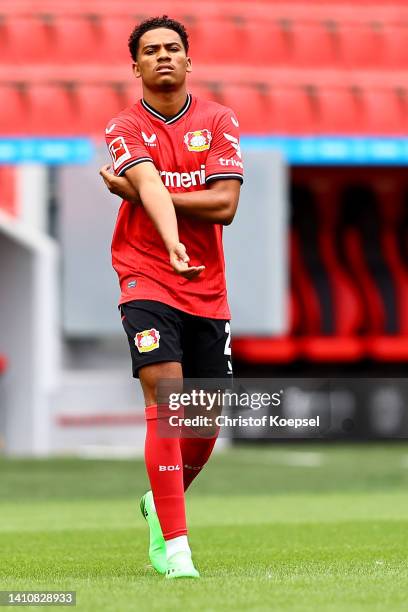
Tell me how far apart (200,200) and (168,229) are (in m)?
0.22

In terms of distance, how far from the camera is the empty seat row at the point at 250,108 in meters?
18.0

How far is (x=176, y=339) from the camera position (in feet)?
15.3

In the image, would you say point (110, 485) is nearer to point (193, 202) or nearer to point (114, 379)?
point (114, 379)

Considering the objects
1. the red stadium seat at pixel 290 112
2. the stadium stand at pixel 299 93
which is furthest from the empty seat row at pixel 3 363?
the red stadium seat at pixel 290 112

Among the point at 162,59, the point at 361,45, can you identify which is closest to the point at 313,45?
the point at 361,45

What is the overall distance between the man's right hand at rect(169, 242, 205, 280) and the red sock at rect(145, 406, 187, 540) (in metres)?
0.52

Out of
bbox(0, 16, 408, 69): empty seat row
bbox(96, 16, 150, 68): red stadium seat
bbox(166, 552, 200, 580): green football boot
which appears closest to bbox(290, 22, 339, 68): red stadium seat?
bbox(0, 16, 408, 69): empty seat row

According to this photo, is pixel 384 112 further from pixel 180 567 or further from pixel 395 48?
pixel 180 567

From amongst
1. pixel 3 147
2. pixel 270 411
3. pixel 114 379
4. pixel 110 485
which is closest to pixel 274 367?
pixel 114 379

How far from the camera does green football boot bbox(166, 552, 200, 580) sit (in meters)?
4.48

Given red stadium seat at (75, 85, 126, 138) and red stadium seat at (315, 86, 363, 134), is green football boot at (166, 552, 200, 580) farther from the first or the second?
red stadium seat at (315, 86, 363, 134)

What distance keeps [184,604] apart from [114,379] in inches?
557

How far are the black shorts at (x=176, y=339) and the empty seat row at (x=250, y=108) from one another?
1270 cm

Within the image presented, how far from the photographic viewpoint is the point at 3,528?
24.7ft
